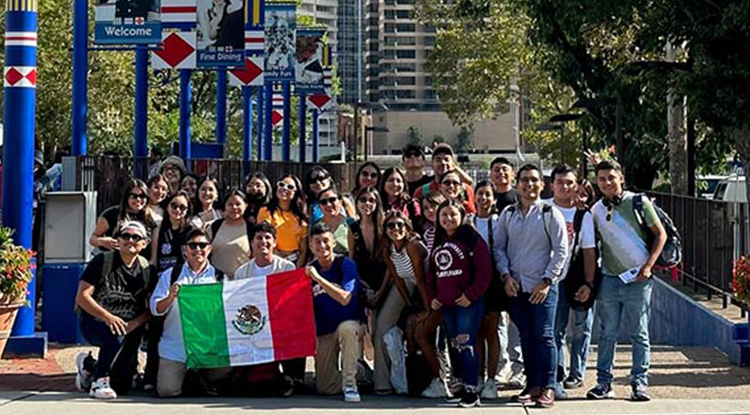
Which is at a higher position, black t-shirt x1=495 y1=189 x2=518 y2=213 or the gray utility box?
black t-shirt x1=495 y1=189 x2=518 y2=213

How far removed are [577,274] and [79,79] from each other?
14560mm

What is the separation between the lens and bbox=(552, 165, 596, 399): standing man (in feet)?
35.1

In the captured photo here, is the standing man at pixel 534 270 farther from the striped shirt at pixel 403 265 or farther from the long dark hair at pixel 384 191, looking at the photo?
→ the long dark hair at pixel 384 191

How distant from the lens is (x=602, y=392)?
426 inches

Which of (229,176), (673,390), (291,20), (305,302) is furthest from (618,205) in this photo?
(291,20)

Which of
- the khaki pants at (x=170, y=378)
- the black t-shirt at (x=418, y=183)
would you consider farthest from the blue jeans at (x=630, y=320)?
the khaki pants at (x=170, y=378)

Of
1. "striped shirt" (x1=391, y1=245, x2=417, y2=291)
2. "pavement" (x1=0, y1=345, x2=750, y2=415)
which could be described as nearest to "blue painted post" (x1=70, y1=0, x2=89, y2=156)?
"pavement" (x1=0, y1=345, x2=750, y2=415)

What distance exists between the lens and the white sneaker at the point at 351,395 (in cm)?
1078

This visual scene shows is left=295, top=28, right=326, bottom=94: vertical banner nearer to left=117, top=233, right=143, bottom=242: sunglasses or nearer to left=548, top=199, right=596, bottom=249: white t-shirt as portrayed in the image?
left=117, top=233, right=143, bottom=242: sunglasses

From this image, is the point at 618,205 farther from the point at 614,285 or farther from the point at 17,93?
the point at 17,93

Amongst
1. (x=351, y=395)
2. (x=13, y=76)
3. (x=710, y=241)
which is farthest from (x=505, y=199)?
(x=710, y=241)

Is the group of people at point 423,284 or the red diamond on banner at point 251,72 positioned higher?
the red diamond on banner at point 251,72

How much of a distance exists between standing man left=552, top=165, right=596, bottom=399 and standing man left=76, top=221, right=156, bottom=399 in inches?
141

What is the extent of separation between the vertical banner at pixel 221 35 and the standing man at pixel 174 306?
1452 cm
